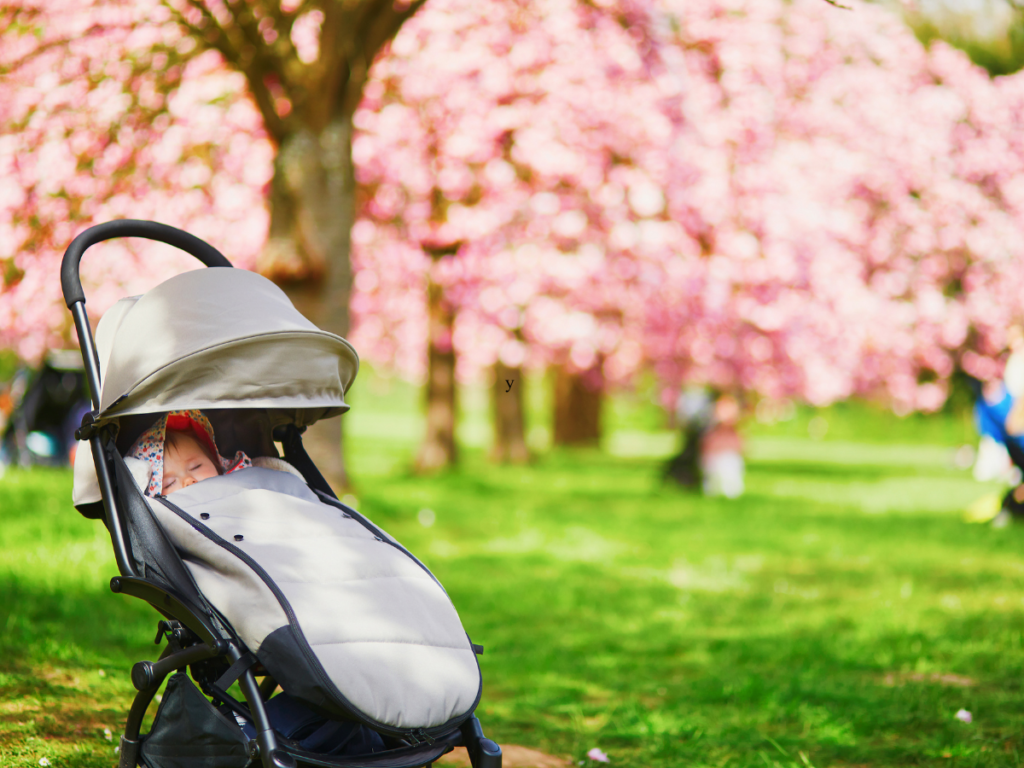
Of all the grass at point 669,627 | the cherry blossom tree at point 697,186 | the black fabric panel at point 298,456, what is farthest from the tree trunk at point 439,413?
the black fabric panel at point 298,456

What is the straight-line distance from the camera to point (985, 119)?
14859mm

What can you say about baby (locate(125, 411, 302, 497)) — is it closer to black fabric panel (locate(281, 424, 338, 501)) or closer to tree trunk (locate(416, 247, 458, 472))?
black fabric panel (locate(281, 424, 338, 501))

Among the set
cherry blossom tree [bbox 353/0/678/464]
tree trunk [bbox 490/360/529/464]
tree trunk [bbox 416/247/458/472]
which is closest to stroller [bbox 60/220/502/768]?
cherry blossom tree [bbox 353/0/678/464]

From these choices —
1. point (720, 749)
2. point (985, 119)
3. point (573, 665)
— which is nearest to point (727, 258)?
point (985, 119)

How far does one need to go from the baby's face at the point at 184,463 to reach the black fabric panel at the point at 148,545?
32 cm

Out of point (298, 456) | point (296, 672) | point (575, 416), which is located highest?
point (298, 456)

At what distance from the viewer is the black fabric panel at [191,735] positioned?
256cm

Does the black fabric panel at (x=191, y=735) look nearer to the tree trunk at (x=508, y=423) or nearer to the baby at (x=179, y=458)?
the baby at (x=179, y=458)

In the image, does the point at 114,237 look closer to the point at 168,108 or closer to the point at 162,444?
the point at 162,444

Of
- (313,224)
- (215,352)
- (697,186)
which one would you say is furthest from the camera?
(697,186)

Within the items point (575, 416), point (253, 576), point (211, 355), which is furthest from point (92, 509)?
point (575, 416)

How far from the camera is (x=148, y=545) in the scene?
275 centimetres

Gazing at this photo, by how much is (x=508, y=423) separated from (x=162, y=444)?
14977mm

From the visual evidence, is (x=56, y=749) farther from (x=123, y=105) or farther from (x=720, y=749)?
(x=123, y=105)
